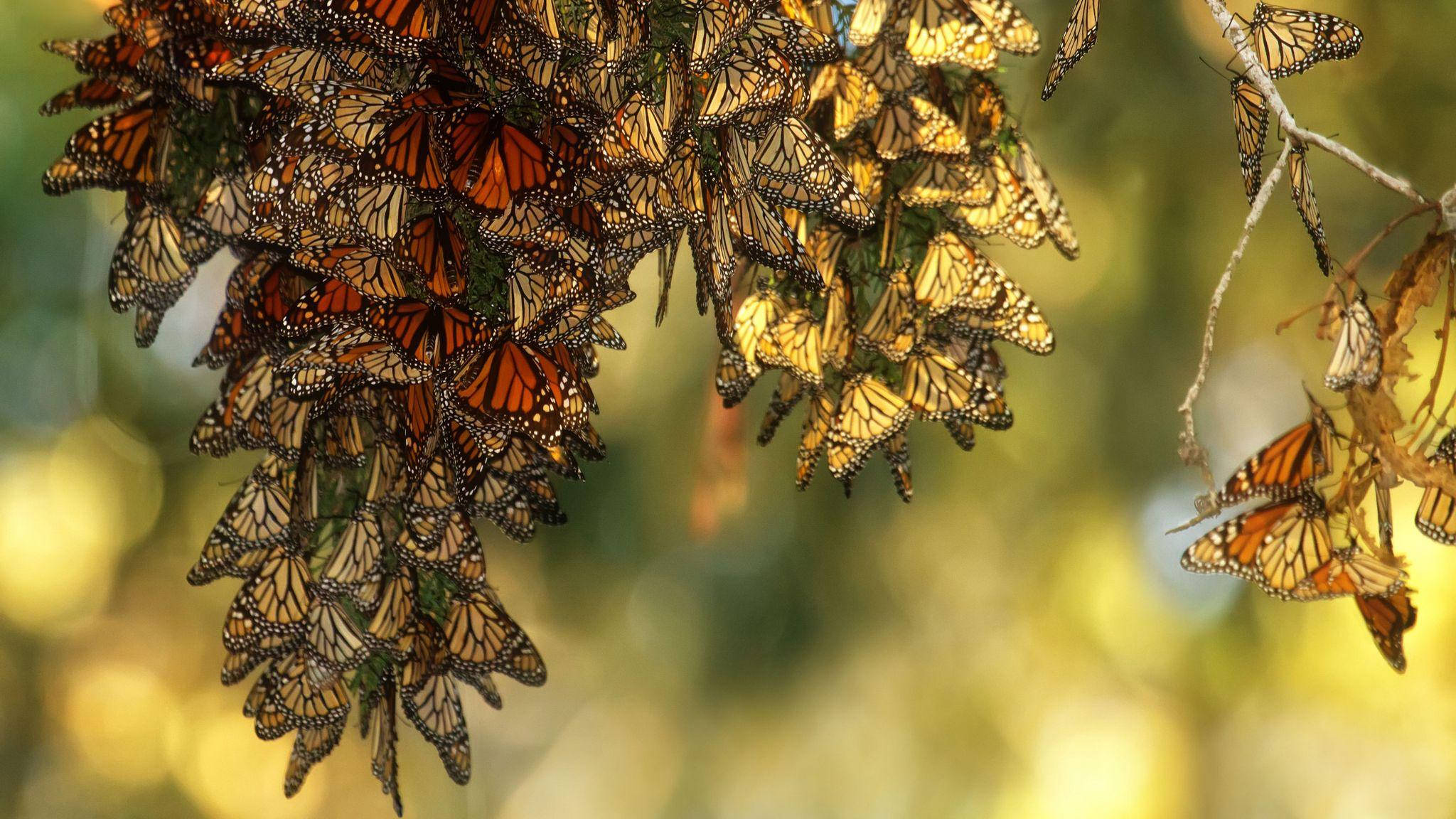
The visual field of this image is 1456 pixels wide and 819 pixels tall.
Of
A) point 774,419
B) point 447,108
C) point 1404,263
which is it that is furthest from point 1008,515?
point 447,108

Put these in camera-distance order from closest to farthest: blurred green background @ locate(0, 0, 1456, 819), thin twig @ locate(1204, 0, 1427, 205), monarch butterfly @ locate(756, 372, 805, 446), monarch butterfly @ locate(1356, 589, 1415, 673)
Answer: thin twig @ locate(1204, 0, 1427, 205), monarch butterfly @ locate(1356, 589, 1415, 673), monarch butterfly @ locate(756, 372, 805, 446), blurred green background @ locate(0, 0, 1456, 819)

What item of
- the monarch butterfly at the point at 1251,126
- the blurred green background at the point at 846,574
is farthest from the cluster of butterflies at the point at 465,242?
the blurred green background at the point at 846,574

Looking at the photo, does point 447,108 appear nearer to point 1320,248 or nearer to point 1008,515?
point 1320,248

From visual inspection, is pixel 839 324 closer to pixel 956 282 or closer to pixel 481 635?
pixel 956 282

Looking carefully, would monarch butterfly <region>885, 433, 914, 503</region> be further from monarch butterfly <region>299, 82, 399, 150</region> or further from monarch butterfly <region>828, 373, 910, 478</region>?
monarch butterfly <region>299, 82, 399, 150</region>

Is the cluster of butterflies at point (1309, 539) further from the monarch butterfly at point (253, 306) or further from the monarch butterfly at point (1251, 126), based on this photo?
the monarch butterfly at point (253, 306)

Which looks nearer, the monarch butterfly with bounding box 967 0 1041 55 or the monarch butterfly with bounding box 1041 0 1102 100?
the monarch butterfly with bounding box 1041 0 1102 100

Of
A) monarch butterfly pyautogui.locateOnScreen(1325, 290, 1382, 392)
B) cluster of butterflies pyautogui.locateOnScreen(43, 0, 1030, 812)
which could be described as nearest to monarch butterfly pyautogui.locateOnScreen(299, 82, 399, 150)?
cluster of butterflies pyautogui.locateOnScreen(43, 0, 1030, 812)
